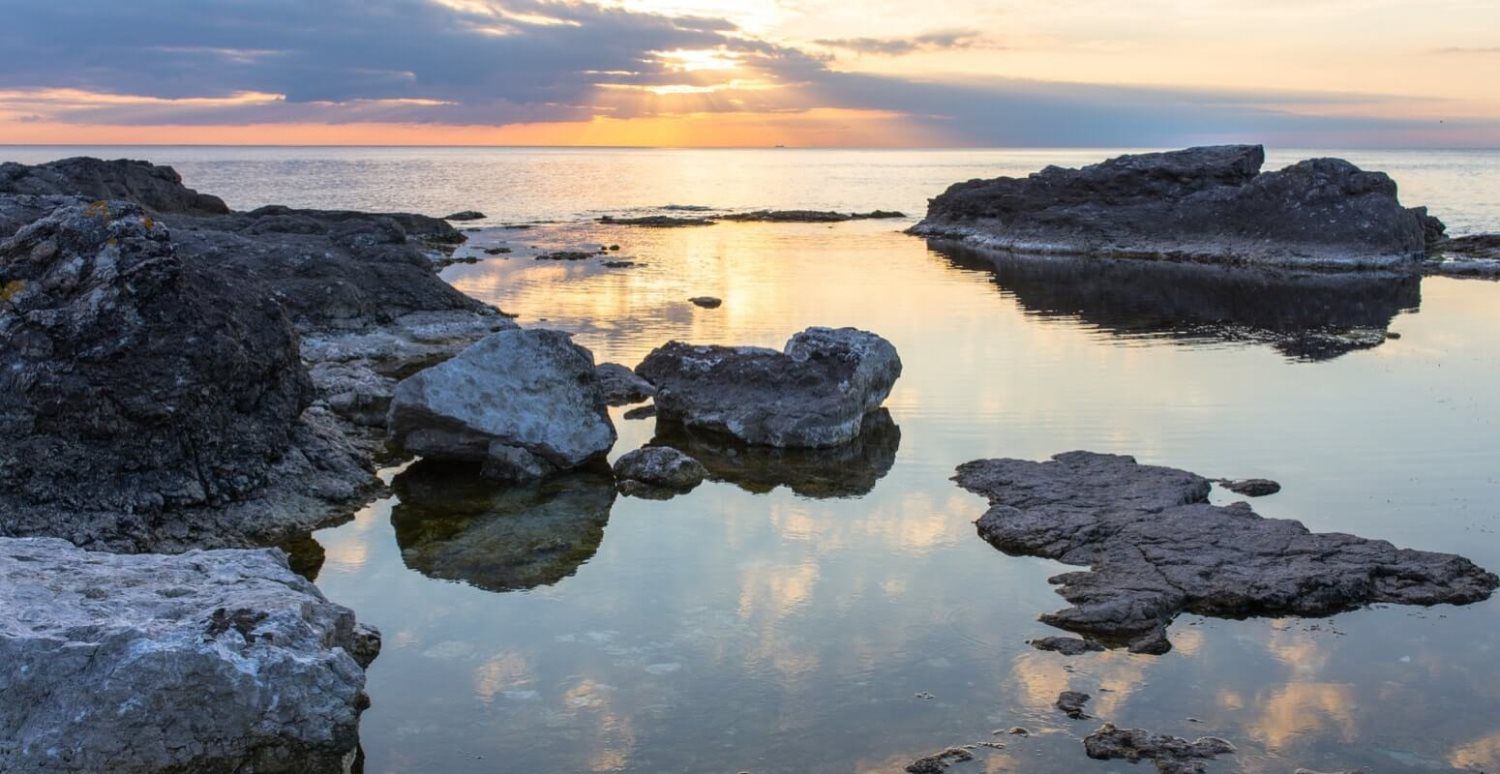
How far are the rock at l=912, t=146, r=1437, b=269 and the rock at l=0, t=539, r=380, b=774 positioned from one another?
154 feet

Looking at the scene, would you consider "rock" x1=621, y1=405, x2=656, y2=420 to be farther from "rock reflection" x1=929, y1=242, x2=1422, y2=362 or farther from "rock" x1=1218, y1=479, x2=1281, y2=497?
"rock reflection" x1=929, y1=242, x2=1422, y2=362

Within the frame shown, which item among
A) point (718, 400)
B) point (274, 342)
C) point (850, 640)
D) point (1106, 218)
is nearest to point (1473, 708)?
point (850, 640)

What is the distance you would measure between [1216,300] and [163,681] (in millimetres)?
35014

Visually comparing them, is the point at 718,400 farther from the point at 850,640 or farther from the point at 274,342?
the point at 850,640

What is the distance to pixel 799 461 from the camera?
16688mm

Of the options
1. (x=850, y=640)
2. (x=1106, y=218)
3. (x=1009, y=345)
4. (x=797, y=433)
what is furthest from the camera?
(x=1106, y=218)

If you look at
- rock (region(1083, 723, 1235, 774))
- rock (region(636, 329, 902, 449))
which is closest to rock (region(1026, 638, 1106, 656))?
rock (region(1083, 723, 1235, 774))

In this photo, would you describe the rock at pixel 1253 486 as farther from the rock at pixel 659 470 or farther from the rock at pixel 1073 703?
the rock at pixel 659 470

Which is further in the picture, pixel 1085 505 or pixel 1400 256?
pixel 1400 256

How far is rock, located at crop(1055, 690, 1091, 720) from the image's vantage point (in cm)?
889

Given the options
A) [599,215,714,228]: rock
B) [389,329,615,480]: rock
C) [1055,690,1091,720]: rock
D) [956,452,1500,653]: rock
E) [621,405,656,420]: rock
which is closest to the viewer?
[1055,690,1091,720]: rock

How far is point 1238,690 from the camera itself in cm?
934

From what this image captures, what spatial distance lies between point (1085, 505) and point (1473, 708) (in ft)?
16.5

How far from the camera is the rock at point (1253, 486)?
14.4m
